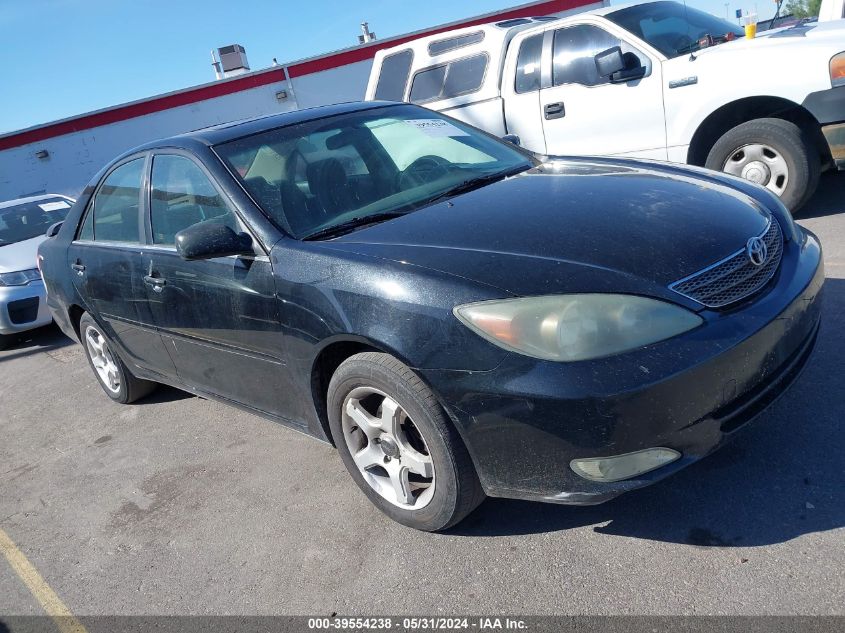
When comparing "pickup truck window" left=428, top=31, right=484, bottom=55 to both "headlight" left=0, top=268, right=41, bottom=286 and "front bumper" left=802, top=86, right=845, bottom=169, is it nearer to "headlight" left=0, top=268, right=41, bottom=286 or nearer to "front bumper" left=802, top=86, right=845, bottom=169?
"front bumper" left=802, top=86, right=845, bottom=169

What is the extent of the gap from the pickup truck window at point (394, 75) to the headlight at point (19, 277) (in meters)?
4.16

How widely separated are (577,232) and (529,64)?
4800mm

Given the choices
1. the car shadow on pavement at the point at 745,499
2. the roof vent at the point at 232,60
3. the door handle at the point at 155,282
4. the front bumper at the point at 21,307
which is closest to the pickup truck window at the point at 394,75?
the front bumper at the point at 21,307

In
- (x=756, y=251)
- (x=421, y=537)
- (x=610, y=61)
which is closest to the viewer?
(x=756, y=251)

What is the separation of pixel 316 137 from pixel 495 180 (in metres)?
0.92

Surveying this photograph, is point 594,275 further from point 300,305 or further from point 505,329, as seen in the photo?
point 300,305

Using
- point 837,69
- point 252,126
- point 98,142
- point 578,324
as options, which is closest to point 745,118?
point 837,69

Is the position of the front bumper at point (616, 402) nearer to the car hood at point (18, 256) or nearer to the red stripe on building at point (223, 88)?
the car hood at point (18, 256)

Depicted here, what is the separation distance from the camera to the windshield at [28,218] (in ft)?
27.1

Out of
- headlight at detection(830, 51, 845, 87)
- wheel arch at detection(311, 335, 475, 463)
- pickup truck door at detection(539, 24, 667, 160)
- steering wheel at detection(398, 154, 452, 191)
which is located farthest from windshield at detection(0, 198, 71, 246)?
headlight at detection(830, 51, 845, 87)

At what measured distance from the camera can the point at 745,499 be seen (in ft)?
8.55

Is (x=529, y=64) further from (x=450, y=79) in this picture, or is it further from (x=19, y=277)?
(x=19, y=277)

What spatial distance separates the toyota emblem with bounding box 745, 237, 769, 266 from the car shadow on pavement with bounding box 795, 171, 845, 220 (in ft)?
12.3

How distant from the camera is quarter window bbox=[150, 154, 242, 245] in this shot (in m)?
3.32
